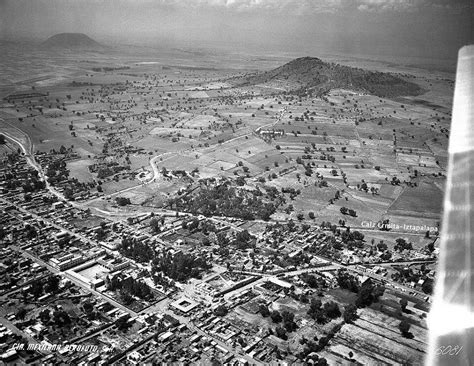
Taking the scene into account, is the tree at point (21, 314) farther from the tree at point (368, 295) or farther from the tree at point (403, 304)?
the tree at point (403, 304)

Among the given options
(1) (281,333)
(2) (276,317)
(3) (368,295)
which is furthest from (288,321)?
(3) (368,295)

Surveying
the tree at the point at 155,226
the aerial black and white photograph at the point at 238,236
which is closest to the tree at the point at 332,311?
the aerial black and white photograph at the point at 238,236

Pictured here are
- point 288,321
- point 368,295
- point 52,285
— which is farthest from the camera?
point 52,285

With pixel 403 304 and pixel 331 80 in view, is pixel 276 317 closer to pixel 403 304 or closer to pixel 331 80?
pixel 403 304

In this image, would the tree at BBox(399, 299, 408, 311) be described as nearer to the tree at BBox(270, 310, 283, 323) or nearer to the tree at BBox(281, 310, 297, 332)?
the tree at BBox(281, 310, 297, 332)

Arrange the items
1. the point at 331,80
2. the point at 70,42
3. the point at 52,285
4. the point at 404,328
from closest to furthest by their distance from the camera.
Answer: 1. the point at 404,328
2. the point at 52,285
3. the point at 331,80
4. the point at 70,42

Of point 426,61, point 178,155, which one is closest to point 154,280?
point 178,155

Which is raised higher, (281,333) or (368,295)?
(368,295)

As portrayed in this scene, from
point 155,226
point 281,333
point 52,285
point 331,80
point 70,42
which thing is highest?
point 70,42
